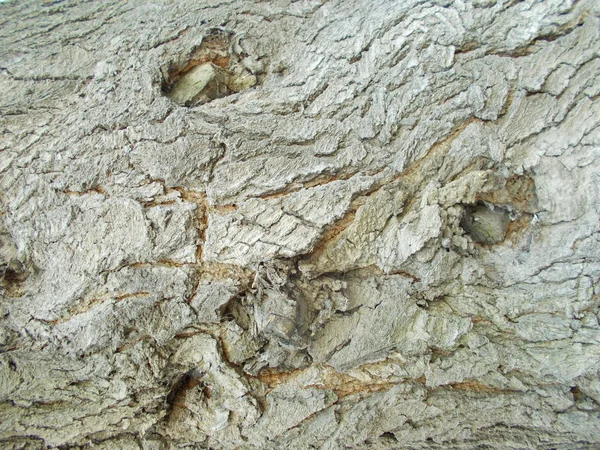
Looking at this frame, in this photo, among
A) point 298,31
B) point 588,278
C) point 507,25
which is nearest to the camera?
point 588,278

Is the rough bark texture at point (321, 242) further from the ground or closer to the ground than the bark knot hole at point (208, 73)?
closer to the ground

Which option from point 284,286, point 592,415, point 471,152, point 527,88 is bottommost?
point 592,415

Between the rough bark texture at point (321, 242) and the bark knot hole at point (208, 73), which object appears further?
the bark knot hole at point (208, 73)

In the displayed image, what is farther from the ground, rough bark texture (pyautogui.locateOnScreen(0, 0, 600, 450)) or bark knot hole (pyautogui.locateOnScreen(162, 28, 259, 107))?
bark knot hole (pyautogui.locateOnScreen(162, 28, 259, 107))

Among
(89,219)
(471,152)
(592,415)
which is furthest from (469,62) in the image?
(89,219)

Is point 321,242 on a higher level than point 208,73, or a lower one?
lower

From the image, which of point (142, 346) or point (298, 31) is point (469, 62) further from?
point (142, 346)

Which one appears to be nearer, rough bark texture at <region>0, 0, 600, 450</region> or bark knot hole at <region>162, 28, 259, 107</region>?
rough bark texture at <region>0, 0, 600, 450</region>

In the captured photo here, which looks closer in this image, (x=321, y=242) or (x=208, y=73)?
(x=321, y=242)
